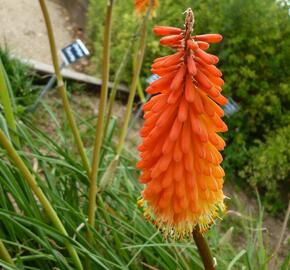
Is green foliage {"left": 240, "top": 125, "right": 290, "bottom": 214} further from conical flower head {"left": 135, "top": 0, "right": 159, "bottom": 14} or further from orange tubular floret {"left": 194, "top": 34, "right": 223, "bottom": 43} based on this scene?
orange tubular floret {"left": 194, "top": 34, "right": 223, "bottom": 43}

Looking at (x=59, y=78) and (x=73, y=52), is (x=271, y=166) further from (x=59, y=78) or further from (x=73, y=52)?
(x=59, y=78)

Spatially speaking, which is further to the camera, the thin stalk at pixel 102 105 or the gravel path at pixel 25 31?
the gravel path at pixel 25 31

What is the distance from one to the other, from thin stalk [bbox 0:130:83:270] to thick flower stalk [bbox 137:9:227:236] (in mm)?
388

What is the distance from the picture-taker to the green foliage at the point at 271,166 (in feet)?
16.6

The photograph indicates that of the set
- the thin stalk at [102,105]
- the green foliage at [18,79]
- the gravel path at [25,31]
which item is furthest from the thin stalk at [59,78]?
the gravel path at [25,31]

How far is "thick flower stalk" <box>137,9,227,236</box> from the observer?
1.46 metres

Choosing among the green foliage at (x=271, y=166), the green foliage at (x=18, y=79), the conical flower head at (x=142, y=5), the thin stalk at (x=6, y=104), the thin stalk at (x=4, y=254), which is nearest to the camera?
the thin stalk at (x=4, y=254)

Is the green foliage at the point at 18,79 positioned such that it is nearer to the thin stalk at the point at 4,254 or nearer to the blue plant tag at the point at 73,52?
the blue plant tag at the point at 73,52

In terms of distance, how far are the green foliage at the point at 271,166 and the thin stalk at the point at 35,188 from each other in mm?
3309

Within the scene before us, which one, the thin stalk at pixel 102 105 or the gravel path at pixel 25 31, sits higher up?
the thin stalk at pixel 102 105

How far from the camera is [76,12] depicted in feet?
24.6

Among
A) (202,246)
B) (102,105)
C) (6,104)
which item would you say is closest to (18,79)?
(6,104)

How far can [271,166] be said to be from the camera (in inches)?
200

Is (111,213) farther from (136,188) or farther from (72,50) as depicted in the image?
(72,50)
